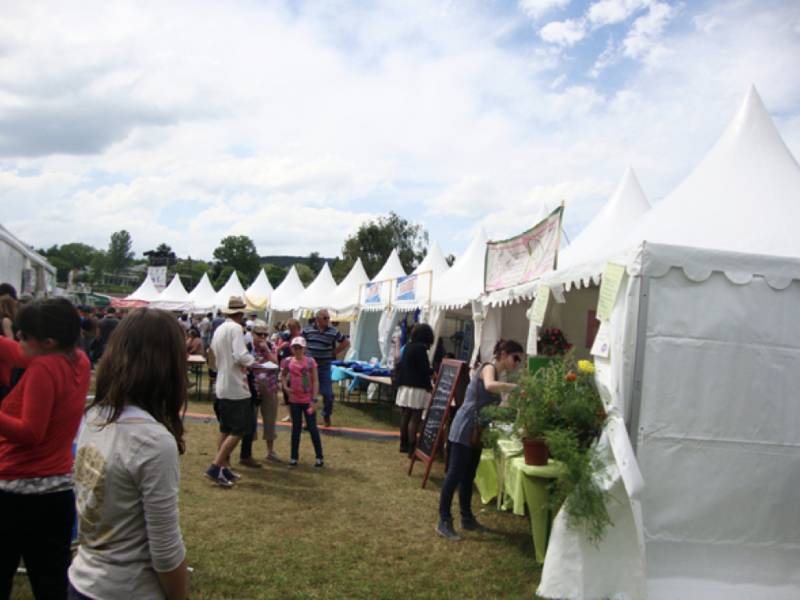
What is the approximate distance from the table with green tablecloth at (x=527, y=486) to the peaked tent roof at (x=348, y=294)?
13.2m

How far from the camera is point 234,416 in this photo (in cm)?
583

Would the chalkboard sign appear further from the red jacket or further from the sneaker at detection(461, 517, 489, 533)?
the red jacket

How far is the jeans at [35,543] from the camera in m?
2.31

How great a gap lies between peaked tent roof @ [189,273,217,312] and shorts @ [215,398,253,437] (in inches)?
990

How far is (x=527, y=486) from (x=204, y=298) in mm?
29599

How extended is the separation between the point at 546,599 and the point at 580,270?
104 inches

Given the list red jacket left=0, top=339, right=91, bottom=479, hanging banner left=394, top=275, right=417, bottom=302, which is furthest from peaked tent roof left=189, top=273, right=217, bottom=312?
red jacket left=0, top=339, right=91, bottom=479

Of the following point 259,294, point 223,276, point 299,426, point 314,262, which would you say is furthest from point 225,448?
point 314,262

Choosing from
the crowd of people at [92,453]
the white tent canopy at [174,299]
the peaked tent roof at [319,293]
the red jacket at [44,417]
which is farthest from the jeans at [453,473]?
the white tent canopy at [174,299]

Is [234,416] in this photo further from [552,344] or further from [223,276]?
[223,276]

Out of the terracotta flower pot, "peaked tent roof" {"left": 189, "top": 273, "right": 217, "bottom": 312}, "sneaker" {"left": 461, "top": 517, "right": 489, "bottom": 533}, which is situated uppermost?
"peaked tent roof" {"left": 189, "top": 273, "right": 217, "bottom": 312}

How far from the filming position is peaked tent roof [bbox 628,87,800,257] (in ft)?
15.9

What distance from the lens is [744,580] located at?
3896 mm

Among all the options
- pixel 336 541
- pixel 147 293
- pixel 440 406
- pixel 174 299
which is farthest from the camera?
pixel 147 293
